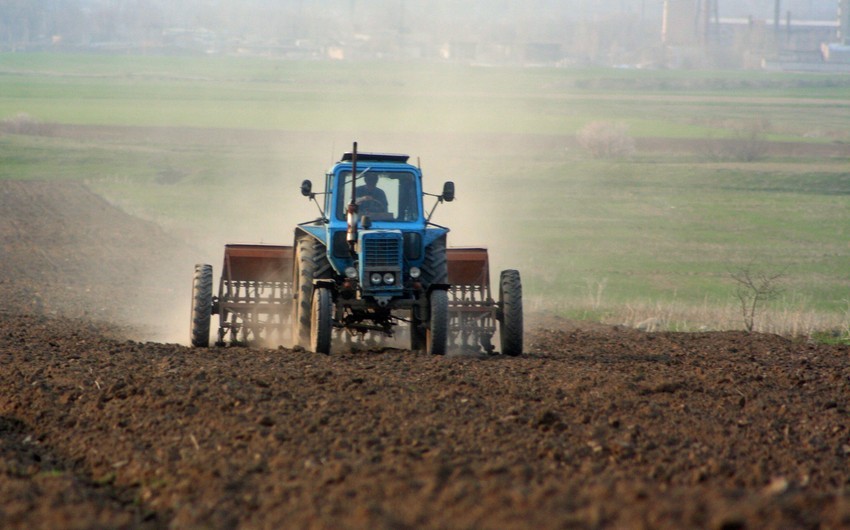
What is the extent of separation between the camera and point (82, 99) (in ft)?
292

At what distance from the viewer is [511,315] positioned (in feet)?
46.1

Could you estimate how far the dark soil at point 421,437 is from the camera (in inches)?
239

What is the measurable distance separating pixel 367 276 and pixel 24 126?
187 feet

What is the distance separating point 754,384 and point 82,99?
83.7 metres

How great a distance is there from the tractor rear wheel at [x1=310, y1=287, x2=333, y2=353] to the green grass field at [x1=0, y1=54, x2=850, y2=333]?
966 centimetres

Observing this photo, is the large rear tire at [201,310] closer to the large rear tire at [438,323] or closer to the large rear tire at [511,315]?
the large rear tire at [438,323]

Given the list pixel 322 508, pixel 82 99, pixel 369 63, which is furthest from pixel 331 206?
pixel 369 63

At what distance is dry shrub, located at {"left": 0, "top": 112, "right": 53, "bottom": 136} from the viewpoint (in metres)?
64.3

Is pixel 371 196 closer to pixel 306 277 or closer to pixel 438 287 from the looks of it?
pixel 306 277

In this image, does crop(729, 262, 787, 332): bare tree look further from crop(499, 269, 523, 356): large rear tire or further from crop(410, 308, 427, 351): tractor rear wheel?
crop(410, 308, 427, 351): tractor rear wheel

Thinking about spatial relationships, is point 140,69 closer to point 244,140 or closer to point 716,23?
point 244,140

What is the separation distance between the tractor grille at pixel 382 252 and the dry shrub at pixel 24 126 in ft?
182

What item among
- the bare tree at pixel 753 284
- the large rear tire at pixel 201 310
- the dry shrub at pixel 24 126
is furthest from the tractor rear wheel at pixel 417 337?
the dry shrub at pixel 24 126

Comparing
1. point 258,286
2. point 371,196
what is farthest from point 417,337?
point 258,286
